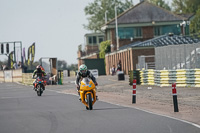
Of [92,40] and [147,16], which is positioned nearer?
[147,16]

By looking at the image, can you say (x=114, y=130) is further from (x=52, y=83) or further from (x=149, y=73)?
(x=52, y=83)

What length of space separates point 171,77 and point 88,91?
15505mm

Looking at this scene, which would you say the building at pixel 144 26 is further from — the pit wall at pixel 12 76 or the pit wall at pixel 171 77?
the pit wall at pixel 171 77

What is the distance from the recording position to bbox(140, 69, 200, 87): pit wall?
29.4 meters

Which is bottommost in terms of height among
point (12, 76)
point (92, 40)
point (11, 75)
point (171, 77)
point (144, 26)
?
point (171, 77)

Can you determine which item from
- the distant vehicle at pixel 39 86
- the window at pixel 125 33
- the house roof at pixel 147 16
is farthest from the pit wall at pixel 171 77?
the house roof at pixel 147 16

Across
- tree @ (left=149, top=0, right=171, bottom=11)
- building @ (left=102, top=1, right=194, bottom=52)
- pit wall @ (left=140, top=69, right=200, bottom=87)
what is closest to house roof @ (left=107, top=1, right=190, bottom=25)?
building @ (left=102, top=1, right=194, bottom=52)

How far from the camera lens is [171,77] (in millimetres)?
31891

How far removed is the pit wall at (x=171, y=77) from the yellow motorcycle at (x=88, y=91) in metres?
12.7

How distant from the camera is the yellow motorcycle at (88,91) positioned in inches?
671

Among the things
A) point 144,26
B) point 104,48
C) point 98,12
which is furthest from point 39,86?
point 98,12

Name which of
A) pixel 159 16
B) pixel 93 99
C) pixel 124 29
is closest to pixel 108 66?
pixel 124 29

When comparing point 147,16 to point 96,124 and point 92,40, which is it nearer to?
point 92,40

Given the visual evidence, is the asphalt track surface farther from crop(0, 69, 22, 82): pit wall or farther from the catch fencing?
crop(0, 69, 22, 82): pit wall
